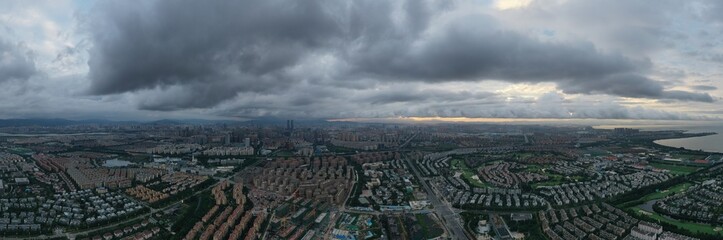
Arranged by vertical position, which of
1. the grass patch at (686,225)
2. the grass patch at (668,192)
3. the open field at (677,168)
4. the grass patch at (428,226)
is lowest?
the grass patch at (428,226)

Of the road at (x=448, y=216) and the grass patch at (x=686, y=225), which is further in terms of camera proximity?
the road at (x=448, y=216)

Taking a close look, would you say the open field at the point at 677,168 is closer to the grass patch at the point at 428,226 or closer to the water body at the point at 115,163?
the grass patch at the point at 428,226

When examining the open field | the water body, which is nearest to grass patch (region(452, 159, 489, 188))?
the open field

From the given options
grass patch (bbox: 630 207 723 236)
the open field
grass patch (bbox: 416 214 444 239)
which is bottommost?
grass patch (bbox: 416 214 444 239)

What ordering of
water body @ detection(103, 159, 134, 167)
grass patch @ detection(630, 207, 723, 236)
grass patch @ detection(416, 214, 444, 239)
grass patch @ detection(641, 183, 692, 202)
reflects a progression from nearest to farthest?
1. grass patch @ detection(630, 207, 723, 236)
2. grass patch @ detection(416, 214, 444, 239)
3. grass patch @ detection(641, 183, 692, 202)
4. water body @ detection(103, 159, 134, 167)

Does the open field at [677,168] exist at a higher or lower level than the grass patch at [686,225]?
higher

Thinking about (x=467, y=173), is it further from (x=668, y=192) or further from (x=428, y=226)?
(x=428, y=226)

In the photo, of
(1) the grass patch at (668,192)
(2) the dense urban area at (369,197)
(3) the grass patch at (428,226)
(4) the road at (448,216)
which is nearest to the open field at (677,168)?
(2) the dense urban area at (369,197)

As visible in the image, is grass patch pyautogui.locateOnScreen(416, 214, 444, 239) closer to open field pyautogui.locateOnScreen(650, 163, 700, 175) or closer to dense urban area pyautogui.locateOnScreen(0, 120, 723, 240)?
dense urban area pyautogui.locateOnScreen(0, 120, 723, 240)

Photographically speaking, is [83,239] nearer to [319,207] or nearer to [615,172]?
[319,207]
